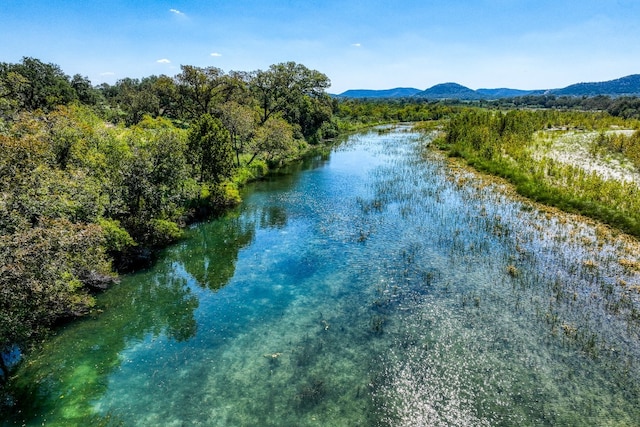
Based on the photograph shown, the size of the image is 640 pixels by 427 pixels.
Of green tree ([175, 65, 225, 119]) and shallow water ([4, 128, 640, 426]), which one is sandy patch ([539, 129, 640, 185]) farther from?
green tree ([175, 65, 225, 119])

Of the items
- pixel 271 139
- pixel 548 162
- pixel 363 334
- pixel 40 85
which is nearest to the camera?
pixel 363 334

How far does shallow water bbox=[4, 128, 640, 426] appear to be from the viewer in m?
11.0

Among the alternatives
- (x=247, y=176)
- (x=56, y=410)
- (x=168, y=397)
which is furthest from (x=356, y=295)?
(x=247, y=176)

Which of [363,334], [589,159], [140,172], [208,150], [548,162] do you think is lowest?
[363,334]

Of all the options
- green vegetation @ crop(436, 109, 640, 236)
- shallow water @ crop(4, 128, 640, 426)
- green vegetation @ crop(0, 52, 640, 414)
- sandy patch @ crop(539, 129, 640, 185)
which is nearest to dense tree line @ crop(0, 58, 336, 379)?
green vegetation @ crop(0, 52, 640, 414)

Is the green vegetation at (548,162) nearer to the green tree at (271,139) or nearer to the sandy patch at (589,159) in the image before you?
the sandy patch at (589,159)

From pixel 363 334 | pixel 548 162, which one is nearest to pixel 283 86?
pixel 548 162

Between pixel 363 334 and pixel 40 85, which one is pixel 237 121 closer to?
pixel 363 334

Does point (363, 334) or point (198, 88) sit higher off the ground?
point (198, 88)

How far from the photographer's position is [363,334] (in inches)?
565

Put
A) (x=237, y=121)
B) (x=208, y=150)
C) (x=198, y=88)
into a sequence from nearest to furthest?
(x=208, y=150)
(x=237, y=121)
(x=198, y=88)

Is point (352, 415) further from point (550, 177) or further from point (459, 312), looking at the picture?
point (550, 177)

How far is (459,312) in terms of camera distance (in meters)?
15.5

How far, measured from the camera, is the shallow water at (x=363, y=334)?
35.9ft
